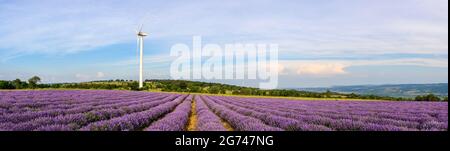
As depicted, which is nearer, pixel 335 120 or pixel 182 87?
pixel 335 120

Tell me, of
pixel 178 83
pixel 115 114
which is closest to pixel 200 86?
pixel 178 83

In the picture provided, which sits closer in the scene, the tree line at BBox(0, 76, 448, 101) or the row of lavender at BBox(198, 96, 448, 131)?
the row of lavender at BBox(198, 96, 448, 131)

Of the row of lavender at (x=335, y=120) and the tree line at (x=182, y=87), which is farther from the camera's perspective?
the tree line at (x=182, y=87)
